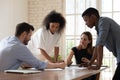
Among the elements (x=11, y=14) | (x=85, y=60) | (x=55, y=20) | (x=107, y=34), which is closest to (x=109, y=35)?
(x=107, y=34)

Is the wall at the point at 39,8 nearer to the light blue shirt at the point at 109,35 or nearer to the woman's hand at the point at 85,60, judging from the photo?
the woman's hand at the point at 85,60

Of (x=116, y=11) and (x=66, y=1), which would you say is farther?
(x=66, y=1)

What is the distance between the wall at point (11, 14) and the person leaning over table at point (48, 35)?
2021mm

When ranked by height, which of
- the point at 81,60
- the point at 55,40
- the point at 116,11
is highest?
the point at 116,11

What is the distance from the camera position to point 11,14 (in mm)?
6215

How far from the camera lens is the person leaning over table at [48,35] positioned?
3.69 metres

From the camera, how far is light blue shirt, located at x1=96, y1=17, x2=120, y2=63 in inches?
104

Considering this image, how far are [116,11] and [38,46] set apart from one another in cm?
300

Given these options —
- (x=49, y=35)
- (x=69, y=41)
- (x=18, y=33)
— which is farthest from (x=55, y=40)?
(x=69, y=41)

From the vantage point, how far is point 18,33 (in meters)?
2.78

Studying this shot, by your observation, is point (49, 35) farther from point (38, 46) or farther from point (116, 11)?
point (116, 11)

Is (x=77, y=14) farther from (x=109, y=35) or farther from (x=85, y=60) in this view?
(x=109, y=35)

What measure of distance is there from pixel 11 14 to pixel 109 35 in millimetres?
3881

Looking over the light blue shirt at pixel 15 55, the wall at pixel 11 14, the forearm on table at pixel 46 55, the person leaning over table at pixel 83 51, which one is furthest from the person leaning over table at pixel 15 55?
the wall at pixel 11 14
